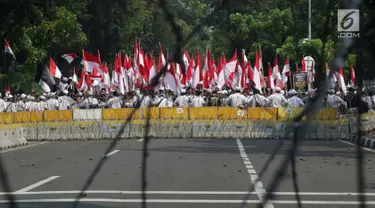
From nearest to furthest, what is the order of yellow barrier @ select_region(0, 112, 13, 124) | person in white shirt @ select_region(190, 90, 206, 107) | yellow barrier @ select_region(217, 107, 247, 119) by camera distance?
yellow barrier @ select_region(0, 112, 13, 124)
yellow barrier @ select_region(217, 107, 247, 119)
person in white shirt @ select_region(190, 90, 206, 107)

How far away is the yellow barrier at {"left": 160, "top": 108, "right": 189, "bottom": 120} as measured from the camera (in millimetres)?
29142

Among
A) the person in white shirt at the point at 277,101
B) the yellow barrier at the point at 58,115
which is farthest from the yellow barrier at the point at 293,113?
the yellow barrier at the point at 58,115

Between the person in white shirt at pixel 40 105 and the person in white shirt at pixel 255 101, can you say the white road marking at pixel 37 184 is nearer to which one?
Answer: the person in white shirt at pixel 255 101

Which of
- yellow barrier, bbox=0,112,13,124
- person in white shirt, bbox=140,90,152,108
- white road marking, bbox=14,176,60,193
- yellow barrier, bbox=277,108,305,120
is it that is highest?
person in white shirt, bbox=140,90,152,108

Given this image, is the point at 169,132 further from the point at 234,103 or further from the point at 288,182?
the point at 288,182

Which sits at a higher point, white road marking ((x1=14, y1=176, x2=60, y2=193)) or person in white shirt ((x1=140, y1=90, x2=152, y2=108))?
person in white shirt ((x1=140, y1=90, x2=152, y2=108))

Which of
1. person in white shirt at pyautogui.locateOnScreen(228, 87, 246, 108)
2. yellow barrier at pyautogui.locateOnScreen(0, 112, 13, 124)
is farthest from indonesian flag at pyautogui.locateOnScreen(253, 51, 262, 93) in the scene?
yellow barrier at pyautogui.locateOnScreen(0, 112, 13, 124)

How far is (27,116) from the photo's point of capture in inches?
1143

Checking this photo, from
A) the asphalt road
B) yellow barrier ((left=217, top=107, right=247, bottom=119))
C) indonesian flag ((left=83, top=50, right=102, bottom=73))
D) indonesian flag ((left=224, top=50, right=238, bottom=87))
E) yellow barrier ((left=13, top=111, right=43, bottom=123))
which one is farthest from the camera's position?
indonesian flag ((left=224, top=50, right=238, bottom=87))

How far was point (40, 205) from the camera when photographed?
31.9ft

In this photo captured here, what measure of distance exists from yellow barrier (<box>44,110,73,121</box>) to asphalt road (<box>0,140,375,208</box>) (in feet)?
27.0

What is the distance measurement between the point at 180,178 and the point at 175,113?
54.1 ft

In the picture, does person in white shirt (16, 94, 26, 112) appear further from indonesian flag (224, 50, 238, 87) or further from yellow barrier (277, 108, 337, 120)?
yellow barrier (277, 108, 337, 120)

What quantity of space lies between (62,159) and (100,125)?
11110 millimetres
